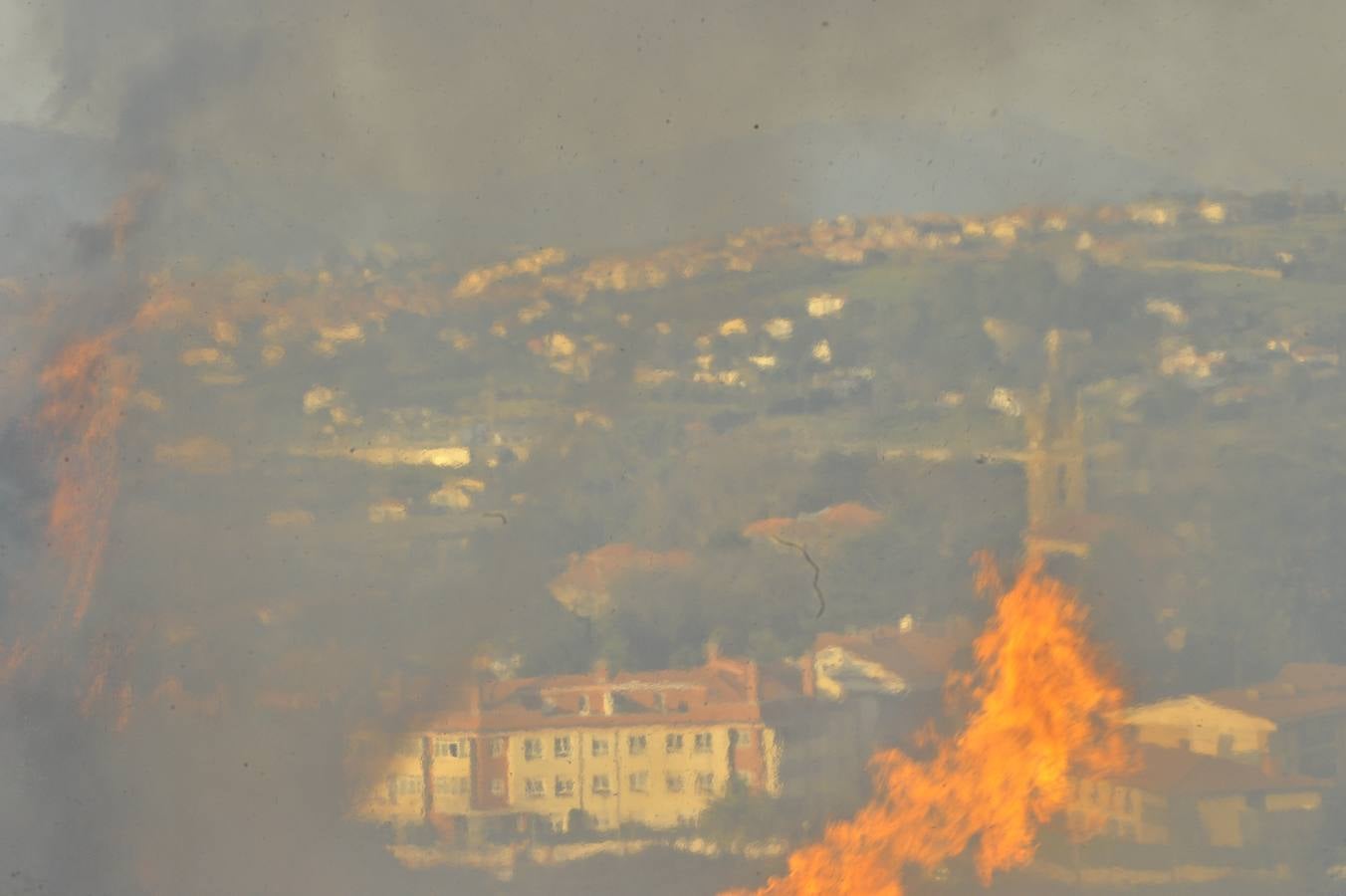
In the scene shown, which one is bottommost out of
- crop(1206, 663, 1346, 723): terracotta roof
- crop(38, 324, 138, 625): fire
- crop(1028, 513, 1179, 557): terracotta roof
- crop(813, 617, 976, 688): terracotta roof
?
crop(1206, 663, 1346, 723): terracotta roof

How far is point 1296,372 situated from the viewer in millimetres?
5043

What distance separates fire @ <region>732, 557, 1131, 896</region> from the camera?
4.97 metres

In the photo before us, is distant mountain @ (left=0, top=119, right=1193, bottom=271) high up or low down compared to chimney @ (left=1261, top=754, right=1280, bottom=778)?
up

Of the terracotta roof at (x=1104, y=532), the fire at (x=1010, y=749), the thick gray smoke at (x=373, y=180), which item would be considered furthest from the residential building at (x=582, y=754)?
the terracotta roof at (x=1104, y=532)

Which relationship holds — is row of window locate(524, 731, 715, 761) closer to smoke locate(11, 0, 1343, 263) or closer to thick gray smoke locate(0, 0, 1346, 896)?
thick gray smoke locate(0, 0, 1346, 896)

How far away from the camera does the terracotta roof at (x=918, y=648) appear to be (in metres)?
5.01

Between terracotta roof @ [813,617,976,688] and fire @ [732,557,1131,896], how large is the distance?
86mm

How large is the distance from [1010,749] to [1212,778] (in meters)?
0.83

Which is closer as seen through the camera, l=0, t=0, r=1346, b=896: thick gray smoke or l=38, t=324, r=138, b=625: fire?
l=0, t=0, r=1346, b=896: thick gray smoke

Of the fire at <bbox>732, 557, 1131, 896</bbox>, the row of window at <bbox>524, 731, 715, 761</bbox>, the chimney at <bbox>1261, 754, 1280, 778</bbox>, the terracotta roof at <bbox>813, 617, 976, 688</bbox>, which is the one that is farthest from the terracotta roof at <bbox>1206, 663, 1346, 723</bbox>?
the row of window at <bbox>524, 731, 715, 761</bbox>

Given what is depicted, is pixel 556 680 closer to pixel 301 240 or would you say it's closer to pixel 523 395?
pixel 523 395

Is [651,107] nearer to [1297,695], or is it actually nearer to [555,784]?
[555,784]

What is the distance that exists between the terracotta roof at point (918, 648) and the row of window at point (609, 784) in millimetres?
856

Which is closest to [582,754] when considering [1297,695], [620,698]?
[620,698]
